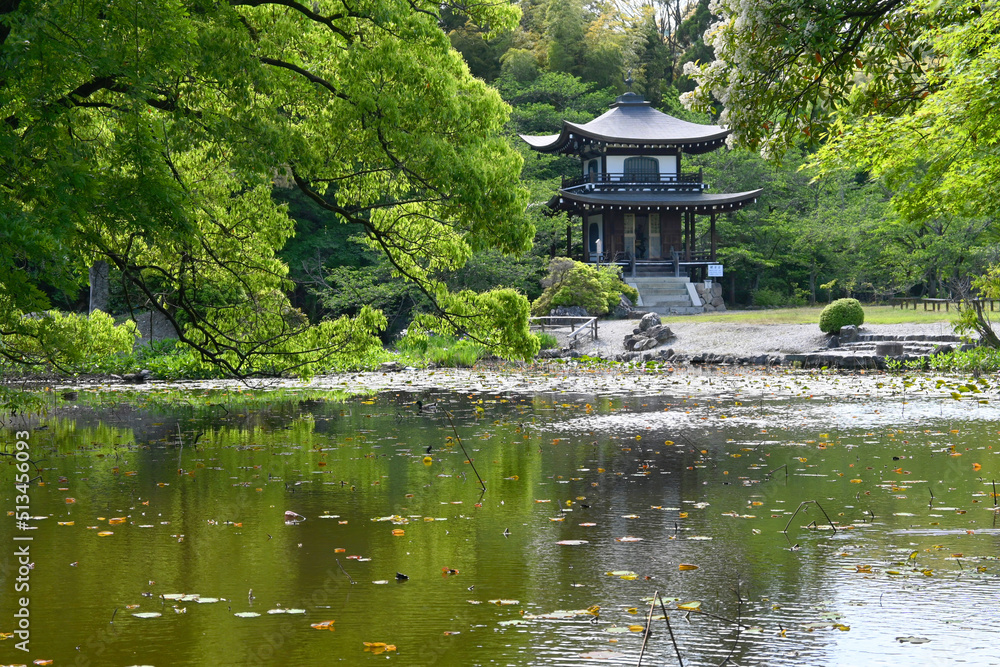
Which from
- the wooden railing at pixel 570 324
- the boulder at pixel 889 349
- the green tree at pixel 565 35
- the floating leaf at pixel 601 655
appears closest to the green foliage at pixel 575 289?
the wooden railing at pixel 570 324

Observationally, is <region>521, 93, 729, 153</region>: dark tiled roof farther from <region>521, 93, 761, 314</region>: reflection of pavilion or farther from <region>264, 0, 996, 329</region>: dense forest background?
<region>264, 0, 996, 329</region>: dense forest background

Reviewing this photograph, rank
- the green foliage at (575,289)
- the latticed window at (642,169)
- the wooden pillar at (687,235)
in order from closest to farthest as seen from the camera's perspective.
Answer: the green foliage at (575,289)
the wooden pillar at (687,235)
the latticed window at (642,169)

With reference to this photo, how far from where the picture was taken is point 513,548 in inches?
267

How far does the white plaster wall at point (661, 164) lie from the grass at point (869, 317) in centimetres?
1188

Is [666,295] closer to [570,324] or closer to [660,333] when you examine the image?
[570,324]

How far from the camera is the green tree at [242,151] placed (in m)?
6.32

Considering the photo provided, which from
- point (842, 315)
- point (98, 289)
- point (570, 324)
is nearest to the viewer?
point (98, 289)

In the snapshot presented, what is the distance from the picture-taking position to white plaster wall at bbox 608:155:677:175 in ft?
145

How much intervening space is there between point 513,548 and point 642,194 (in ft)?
124

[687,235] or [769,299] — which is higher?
[687,235]

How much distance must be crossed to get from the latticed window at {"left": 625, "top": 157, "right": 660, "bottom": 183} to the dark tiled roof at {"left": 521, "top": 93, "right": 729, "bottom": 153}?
5.20 feet

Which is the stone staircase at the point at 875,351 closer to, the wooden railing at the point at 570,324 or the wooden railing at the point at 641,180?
the wooden railing at the point at 570,324

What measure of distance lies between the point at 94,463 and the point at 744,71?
8515mm

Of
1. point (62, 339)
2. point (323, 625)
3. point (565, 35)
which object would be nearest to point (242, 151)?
point (62, 339)
